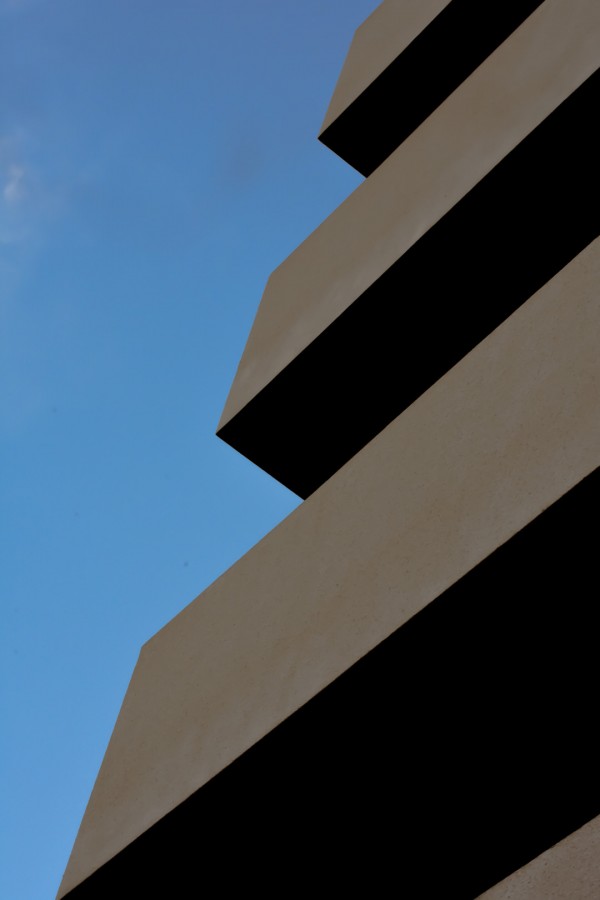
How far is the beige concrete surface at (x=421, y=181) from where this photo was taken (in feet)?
22.9

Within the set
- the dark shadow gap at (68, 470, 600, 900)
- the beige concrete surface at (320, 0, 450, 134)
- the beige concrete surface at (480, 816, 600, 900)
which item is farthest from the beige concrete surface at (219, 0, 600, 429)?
the beige concrete surface at (480, 816, 600, 900)

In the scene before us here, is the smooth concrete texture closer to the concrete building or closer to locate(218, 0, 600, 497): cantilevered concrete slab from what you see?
the concrete building

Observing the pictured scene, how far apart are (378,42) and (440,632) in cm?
736

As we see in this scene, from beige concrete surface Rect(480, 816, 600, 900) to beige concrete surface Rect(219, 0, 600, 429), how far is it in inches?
182

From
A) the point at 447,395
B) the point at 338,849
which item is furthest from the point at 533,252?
the point at 338,849

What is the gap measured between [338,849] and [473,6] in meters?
7.01

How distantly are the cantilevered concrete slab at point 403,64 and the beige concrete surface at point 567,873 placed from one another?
7.94 meters

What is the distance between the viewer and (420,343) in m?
8.03

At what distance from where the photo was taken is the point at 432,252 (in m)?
7.36

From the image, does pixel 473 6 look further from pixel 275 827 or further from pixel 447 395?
pixel 275 827

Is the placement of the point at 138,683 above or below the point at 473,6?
below

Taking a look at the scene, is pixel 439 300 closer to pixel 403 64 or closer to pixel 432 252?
pixel 432 252

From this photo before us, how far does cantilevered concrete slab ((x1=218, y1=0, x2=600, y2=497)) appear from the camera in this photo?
6.98 meters

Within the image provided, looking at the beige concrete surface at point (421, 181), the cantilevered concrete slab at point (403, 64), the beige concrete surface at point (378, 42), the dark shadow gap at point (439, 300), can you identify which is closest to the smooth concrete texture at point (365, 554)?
the dark shadow gap at point (439, 300)
